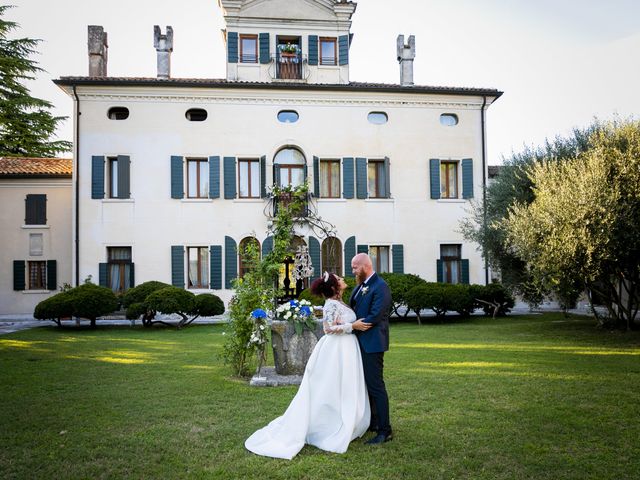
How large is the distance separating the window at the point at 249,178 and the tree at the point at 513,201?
8337 millimetres

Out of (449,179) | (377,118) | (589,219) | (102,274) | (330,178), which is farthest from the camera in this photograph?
(449,179)

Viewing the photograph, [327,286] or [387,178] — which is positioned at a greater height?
[387,178]

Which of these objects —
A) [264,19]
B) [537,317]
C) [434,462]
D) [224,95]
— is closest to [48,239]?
[224,95]

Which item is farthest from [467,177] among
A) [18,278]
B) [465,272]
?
[18,278]

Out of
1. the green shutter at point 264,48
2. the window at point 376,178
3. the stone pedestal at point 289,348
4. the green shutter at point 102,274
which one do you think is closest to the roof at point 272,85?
the green shutter at point 264,48

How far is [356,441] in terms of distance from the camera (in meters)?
5.08

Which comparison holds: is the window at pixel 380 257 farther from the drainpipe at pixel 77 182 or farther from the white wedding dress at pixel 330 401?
the white wedding dress at pixel 330 401

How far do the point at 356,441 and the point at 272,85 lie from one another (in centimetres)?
1693

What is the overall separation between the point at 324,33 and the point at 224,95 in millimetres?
4811

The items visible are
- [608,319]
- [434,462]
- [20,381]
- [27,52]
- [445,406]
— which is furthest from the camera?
[27,52]

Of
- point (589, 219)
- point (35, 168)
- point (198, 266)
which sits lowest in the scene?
point (198, 266)

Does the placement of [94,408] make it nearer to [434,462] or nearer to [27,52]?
[434,462]

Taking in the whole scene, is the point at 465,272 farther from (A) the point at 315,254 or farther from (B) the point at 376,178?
(A) the point at 315,254

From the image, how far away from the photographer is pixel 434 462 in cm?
447
